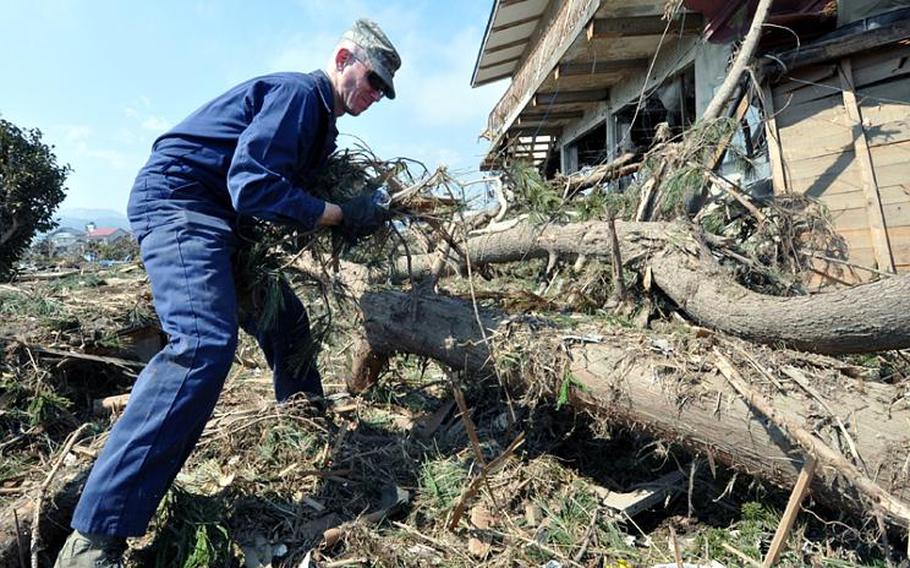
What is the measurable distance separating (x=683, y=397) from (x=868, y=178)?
10.9 feet

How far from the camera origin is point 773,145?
4.57m

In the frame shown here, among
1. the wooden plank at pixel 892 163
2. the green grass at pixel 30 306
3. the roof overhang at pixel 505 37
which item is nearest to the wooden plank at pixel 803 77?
the wooden plank at pixel 892 163

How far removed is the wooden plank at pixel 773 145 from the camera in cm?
452

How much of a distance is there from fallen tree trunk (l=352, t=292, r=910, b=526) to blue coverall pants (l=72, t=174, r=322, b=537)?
106 centimetres

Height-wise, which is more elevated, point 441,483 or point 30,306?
point 30,306

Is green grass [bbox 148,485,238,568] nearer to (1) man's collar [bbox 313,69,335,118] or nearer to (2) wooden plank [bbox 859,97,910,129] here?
(1) man's collar [bbox 313,69,335,118]

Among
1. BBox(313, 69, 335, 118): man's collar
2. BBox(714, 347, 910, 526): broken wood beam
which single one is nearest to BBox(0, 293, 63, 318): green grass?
BBox(313, 69, 335, 118): man's collar

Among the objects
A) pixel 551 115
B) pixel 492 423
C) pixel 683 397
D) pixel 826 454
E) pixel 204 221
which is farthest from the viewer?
pixel 551 115

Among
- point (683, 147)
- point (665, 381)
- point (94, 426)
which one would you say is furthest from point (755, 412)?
point (94, 426)

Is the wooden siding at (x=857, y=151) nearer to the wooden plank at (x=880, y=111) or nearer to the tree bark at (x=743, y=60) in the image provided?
the wooden plank at (x=880, y=111)

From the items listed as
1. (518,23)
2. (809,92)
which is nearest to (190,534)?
(809,92)

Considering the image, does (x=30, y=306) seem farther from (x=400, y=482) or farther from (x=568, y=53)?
(x=568, y=53)

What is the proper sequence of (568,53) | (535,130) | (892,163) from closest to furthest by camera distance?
(892,163) → (568,53) → (535,130)

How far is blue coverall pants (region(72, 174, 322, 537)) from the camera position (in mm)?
1707
